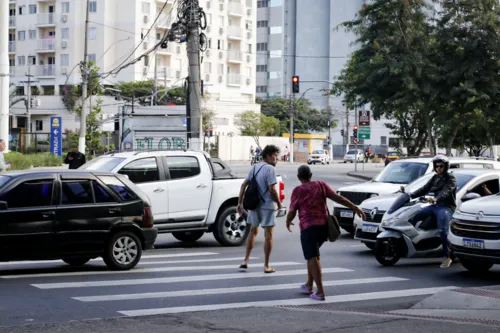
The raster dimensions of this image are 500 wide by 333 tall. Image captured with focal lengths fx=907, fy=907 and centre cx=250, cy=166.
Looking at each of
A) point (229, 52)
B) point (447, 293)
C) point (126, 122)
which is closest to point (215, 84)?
point (229, 52)

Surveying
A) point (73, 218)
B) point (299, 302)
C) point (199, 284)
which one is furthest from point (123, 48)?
point (299, 302)

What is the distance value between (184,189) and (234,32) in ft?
288

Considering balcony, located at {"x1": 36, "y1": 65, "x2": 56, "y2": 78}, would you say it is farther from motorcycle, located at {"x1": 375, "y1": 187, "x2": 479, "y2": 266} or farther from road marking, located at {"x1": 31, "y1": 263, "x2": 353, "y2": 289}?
road marking, located at {"x1": 31, "y1": 263, "x2": 353, "y2": 289}

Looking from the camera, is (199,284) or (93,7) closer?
(199,284)

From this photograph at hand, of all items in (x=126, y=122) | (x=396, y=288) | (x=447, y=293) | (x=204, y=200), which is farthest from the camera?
(x=126, y=122)

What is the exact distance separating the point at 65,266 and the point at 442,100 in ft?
122

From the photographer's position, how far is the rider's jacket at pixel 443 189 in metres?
15.1

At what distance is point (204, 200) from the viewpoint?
705 inches

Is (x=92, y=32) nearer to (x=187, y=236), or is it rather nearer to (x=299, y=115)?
(x=299, y=115)

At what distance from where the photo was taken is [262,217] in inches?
548

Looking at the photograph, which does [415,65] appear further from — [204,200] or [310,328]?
[310,328]

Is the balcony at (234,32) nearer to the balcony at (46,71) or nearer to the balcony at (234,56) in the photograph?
the balcony at (234,56)

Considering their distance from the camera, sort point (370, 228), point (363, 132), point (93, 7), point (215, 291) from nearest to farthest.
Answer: point (215, 291)
point (370, 228)
point (363, 132)
point (93, 7)

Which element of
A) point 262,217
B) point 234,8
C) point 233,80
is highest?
point 234,8
